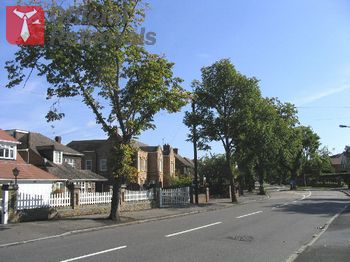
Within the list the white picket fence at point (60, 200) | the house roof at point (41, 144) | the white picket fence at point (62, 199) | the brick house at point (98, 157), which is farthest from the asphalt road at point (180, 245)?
the brick house at point (98, 157)

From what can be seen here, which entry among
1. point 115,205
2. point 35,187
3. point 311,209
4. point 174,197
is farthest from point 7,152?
point 311,209

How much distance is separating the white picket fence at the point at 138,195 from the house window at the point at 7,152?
12.8 metres

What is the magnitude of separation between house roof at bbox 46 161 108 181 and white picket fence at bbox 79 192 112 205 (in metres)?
19.3

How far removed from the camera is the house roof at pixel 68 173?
149 ft

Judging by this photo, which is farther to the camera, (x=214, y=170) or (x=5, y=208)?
(x=214, y=170)

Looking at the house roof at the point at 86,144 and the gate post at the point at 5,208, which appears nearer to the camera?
the gate post at the point at 5,208

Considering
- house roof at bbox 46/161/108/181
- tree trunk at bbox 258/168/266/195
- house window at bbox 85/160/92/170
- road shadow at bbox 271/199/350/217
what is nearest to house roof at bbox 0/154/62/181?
house roof at bbox 46/161/108/181

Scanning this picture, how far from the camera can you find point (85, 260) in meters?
10.4

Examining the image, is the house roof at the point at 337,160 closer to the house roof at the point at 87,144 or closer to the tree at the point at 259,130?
the house roof at the point at 87,144

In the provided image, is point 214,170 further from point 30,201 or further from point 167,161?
point 30,201

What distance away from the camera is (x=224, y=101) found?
3862 centimetres

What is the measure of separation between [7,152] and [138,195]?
13.3m

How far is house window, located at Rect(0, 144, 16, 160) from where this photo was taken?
35931mm

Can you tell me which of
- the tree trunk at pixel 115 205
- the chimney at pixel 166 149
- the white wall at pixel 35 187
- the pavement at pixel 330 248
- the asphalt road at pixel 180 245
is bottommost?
the pavement at pixel 330 248
